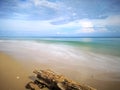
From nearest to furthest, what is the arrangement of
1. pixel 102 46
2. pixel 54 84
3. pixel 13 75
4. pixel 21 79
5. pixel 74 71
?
pixel 54 84 < pixel 21 79 < pixel 13 75 < pixel 74 71 < pixel 102 46

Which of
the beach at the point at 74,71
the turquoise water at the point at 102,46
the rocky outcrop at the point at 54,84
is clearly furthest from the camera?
the turquoise water at the point at 102,46

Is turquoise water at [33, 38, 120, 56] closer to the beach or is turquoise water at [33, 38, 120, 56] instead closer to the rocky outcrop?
the beach

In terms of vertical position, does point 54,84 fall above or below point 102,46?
below

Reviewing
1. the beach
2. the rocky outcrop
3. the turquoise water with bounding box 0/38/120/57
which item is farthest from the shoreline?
the turquoise water with bounding box 0/38/120/57

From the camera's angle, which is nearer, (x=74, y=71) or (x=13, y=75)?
(x=13, y=75)

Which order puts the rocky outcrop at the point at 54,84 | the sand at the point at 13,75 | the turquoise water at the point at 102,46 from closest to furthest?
the rocky outcrop at the point at 54,84, the sand at the point at 13,75, the turquoise water at the point at 102,46

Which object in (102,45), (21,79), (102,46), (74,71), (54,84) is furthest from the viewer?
(102,45)

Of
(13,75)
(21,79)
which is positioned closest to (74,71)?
(21,79)

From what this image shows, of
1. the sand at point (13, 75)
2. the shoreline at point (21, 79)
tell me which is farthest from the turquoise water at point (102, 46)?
the sand at point (13, 75)

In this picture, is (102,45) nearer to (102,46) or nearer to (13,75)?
(102,46)

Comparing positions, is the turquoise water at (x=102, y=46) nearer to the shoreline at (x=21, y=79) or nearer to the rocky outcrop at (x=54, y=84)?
the shoreline at (x=21, y=79)

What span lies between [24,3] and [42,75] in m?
2.82

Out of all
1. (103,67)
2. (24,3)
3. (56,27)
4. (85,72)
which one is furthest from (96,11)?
(24,3)

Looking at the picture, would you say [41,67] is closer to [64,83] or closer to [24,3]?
[64,83]
